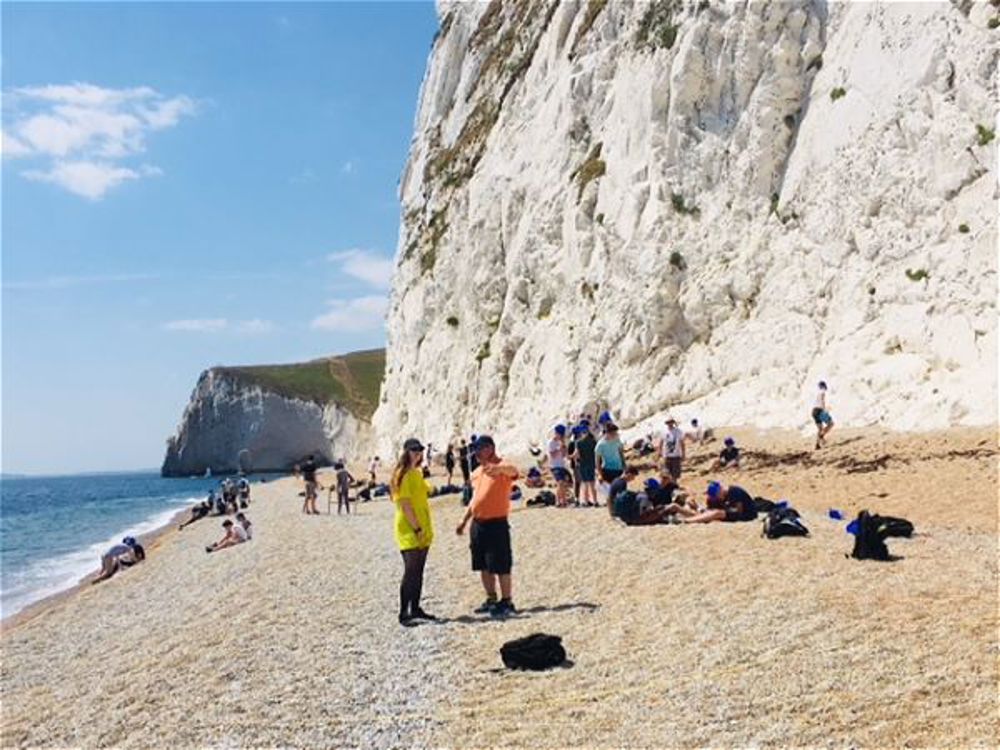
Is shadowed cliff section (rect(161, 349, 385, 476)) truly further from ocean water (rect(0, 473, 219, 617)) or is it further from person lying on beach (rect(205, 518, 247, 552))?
person lying on beach (rect(205, 518, 247, 552))

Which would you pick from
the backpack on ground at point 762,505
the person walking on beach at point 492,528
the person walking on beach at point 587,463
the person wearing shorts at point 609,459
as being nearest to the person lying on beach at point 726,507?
the backpack on ground at point 762,505

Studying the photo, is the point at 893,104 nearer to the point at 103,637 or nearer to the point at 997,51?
the point at 997,51

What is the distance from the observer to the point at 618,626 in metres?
8.85

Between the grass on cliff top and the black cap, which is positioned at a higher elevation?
Answer: the grass on cliff top

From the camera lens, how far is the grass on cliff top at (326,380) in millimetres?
116750

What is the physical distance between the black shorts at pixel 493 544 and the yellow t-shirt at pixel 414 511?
56 centimetres

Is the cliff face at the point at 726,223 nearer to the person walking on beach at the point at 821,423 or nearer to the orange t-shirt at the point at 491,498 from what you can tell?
the person walking on beach at the point at 821,423

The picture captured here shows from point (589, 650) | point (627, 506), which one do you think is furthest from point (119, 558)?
point (589, 650)

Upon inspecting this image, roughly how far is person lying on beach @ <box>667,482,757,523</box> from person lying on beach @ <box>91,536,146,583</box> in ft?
55.0

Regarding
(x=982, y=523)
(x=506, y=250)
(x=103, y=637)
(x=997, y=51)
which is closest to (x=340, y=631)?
(x=103, y=637)

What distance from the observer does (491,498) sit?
10148mm

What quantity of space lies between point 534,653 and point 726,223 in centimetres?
2754

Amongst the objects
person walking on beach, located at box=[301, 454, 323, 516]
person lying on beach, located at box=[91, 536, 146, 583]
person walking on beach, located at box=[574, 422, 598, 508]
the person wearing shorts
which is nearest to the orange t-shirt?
the person wearing shorts

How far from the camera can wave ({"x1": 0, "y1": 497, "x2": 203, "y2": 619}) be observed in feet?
74.8
